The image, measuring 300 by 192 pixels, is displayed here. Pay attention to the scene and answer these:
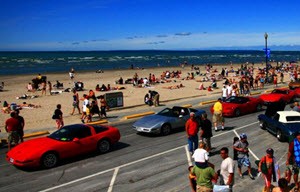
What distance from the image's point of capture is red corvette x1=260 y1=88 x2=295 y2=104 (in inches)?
1003

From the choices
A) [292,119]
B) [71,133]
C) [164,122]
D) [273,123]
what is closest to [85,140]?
[71,133]

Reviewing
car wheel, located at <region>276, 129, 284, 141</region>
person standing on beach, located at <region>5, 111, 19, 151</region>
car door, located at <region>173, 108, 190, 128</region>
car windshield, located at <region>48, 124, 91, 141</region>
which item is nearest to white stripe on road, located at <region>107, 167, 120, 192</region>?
car windshield, located at <region>48, 124, 91, 141</region>

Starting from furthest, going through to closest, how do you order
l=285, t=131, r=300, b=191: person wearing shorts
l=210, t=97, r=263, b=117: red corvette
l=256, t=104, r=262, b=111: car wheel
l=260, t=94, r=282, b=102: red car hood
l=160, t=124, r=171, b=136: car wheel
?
l=260, t=94, r=282, b=102: red car hood, l=256, t=104, r=262, b=111: car wheel, l=210, t=97, r=263, b=117: red corvette, l=160, t=124, r=171, b=136: car wheel, l=285, t=131, r=300, b=191: person wearing shorts

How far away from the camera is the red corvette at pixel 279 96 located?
25.5 m

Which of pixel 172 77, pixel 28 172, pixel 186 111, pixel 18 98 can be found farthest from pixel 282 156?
pixel 172 77

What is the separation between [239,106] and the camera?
72.9 feet

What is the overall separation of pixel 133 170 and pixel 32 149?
11.9 feet

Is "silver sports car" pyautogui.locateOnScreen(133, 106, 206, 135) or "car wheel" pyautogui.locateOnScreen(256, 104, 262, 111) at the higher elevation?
"silver sports car" pyautogui.locateOnScreen(133, 106, 206, 135)

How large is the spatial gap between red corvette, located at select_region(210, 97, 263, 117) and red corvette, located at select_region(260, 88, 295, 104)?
168 cm

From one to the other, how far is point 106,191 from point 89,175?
5.32 feet

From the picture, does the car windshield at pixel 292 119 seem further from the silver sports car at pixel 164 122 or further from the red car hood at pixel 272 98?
the red car hood at pixel 272 98

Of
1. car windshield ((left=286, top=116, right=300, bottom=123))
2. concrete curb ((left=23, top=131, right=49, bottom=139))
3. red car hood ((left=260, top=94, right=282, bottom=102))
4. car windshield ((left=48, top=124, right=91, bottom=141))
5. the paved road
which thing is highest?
car windshield ((left=48, top=124, right=91, bottom=141))

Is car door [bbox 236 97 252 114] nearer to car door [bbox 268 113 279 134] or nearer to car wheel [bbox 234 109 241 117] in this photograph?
car wheel [bbox 234 109 241 117]

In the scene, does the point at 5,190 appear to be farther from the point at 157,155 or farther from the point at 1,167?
the point at 157,155
